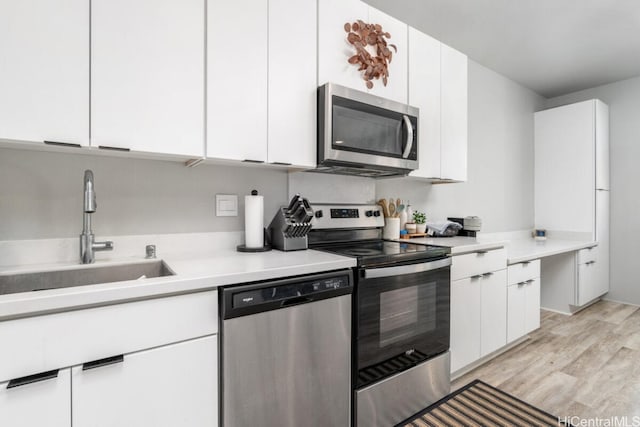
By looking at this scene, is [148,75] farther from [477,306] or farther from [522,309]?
[522,309]

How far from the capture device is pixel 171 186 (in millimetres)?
1633

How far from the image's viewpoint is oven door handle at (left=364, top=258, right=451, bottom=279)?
153cm

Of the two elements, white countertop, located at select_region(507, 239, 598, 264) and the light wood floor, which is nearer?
the light wood floor

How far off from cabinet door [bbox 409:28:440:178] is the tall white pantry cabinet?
250cm

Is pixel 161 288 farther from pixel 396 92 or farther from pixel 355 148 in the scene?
pixel 396 92

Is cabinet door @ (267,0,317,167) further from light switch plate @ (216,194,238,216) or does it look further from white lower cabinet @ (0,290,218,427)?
white lower cabinet @ (0,290,218,427)

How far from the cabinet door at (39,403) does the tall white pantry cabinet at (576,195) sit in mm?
4386

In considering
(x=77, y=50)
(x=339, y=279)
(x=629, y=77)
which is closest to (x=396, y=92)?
(x=339, y=279)

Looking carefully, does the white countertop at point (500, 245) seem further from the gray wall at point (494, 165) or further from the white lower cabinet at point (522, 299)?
the gray wall at point (494, 165)

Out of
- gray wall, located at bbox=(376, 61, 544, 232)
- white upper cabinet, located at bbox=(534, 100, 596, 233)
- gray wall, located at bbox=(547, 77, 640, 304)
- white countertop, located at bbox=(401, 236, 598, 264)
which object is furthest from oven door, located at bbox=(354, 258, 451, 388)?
Result: gray wall, located at bbox=(547, 77, 640, 304)

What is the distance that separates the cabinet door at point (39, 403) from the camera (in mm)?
842

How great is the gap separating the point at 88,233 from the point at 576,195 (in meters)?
4.81

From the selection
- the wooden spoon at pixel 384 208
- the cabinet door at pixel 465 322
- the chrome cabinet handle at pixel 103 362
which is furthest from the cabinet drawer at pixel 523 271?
the chrome cabinet handle at pixel 103 362

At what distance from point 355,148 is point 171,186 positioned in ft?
3.34
